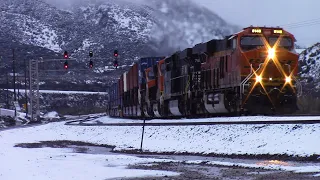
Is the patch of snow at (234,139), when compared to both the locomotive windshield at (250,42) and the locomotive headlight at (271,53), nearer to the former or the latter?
the locomotive headlight at (271,53)

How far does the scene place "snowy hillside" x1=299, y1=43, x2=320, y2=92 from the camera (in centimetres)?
5836

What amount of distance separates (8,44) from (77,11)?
46.0 m

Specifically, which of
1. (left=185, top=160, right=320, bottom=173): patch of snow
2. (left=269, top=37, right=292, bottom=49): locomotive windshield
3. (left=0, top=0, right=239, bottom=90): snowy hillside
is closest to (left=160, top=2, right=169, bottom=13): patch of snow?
(left=0, top=0, right=239, bottom=90): snowy hillside

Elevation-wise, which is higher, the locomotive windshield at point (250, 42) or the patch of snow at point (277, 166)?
the locomotive windshield at point (250, 42)

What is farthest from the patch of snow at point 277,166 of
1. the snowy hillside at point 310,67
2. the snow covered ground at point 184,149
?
the snowy hillside at point 310,67

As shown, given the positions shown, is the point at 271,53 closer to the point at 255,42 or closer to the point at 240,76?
the point at 255,42

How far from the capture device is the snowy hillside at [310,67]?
58359mm

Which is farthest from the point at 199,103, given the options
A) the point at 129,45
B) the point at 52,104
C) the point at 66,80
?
the point at 129,45

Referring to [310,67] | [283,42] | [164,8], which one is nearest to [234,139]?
[283,42]

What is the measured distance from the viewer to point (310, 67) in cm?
6638

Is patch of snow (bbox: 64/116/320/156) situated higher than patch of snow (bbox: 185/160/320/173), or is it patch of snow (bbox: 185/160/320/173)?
patch of snow (bbox: 64/116/320/156)

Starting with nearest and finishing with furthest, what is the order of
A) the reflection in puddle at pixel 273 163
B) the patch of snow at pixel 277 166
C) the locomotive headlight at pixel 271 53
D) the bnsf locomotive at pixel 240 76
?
the patch of snow at pixel 277 166, the reflection in puddle at pixel 273 163, the bnsf locomotive at pixel 240 76, the locomotive headlight at pixel 271 53

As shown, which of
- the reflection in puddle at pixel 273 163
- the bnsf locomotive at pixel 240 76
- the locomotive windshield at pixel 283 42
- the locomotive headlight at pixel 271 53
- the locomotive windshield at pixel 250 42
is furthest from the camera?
the locomotive windshield at pixel 283 42

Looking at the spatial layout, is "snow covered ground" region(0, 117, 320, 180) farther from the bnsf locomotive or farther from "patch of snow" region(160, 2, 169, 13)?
"patch of snow" region(160, 2, 169, 13)
